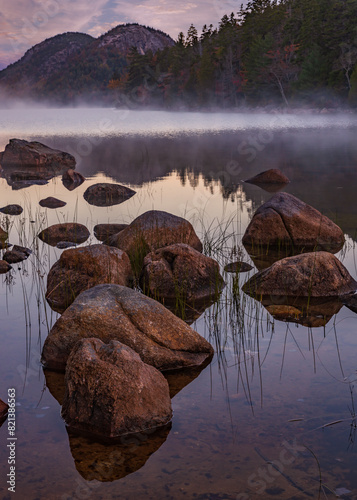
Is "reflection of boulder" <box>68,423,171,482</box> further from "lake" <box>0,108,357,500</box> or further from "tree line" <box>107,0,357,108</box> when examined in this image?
"tree line" <box>107,0,357,108</box>

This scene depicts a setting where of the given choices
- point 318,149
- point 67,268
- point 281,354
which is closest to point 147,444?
point 281,354

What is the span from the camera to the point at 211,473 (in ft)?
13.2

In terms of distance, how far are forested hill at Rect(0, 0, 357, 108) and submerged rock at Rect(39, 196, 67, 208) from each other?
53.9 m

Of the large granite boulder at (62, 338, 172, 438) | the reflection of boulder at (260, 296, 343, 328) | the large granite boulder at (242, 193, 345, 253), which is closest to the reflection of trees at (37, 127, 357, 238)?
the large granite boulder at (242, 193, 345, 253)

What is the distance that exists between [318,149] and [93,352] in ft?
85.6

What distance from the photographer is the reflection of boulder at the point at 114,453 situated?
4.10 meters

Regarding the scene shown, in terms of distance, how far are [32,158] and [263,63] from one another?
68.2 meters

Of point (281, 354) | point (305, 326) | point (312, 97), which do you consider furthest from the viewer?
point (312, 97)

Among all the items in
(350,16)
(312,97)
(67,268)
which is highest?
(350,16)

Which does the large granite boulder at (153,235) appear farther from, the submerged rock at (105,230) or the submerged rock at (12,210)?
the submerged rock at (12,210)

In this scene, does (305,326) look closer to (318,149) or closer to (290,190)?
(290,190)

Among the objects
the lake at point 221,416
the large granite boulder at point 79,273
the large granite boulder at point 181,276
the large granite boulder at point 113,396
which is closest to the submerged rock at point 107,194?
the lake at point 221,416

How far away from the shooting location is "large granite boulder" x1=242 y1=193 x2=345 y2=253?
10477mm

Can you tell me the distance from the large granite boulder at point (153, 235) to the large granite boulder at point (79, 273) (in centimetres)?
109
